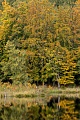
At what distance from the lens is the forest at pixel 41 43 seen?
49.5 m

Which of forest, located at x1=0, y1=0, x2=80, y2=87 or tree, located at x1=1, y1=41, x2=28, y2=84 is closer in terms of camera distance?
tree, located at x1=1, y1=41, x2=28, y2=84

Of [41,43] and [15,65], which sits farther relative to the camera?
[41,43]

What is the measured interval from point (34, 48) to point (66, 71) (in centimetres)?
536

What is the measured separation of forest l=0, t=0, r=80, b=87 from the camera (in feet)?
162

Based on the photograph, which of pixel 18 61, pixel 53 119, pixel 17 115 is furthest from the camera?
pixel 18 61

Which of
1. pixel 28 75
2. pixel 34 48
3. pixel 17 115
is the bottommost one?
pixel 28 75

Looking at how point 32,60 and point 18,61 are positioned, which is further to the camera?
point 32,60

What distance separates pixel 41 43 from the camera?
167 ft

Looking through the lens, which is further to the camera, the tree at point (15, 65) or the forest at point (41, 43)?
the forest at point (41, 43)

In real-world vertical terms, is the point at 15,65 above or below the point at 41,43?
below

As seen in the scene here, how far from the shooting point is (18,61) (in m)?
46.8

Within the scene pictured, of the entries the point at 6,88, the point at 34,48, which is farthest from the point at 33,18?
the point at 6,88

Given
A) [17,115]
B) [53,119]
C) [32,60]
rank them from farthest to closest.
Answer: [32,60] < [17,115] < [53,119]

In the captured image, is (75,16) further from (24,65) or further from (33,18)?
(24,65)
